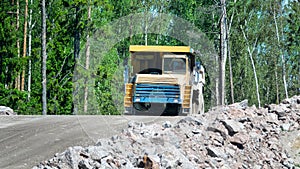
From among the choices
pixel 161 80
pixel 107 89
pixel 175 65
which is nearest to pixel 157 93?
pixel 161 80

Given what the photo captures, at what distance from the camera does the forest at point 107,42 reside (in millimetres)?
34344

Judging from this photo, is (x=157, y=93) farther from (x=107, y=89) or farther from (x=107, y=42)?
(x=107, y=42)

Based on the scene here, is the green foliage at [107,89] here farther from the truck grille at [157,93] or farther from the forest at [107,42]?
the truck grille at [157,93]

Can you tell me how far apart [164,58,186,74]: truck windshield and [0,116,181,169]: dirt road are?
3.65 m

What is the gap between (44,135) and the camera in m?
14.9

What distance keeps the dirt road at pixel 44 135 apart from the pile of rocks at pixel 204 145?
1551mm

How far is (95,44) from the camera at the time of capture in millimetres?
39188

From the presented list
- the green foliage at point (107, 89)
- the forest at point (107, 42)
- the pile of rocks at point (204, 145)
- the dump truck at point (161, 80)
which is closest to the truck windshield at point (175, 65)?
the dump truck at point (161, 80)

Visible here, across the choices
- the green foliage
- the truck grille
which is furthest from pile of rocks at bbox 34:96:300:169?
the green foliage

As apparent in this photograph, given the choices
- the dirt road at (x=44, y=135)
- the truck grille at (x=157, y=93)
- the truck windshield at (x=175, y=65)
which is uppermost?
the truck windshield at (x=175, y=65)

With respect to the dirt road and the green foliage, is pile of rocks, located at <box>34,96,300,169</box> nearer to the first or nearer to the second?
the dirt road

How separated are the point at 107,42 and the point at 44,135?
71.2 ft

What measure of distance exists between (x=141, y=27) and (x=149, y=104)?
→ 23.2 metres

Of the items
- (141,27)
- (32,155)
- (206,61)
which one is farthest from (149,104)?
(206,61)
